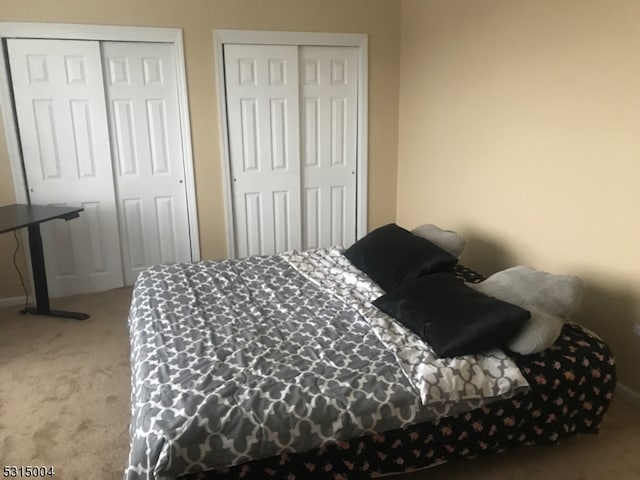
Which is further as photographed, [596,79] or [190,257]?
[190,257]

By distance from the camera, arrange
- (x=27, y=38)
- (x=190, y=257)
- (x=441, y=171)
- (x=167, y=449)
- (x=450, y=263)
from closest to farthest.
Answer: (x=167, y=449) < (x=450, y=263) < (x=27, y=38) < (x=441, y=171) < (x=190, y=257)

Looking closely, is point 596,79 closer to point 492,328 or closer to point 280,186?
point 492,328

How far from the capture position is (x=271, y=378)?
193cm

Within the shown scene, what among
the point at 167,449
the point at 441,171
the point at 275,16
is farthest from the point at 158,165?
the point at 167,449

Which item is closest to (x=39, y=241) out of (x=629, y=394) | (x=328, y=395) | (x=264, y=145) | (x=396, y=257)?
(x=264, y=145)

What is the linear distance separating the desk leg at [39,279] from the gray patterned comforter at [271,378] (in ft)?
3.80

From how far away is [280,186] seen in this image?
432 cm

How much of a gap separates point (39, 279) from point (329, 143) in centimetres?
240

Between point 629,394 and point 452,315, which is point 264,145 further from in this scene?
point 629,394

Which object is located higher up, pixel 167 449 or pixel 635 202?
pixel 635 202

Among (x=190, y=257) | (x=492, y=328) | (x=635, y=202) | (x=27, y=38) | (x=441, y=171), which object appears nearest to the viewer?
(x=492, y=328)

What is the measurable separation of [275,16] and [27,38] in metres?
1.73

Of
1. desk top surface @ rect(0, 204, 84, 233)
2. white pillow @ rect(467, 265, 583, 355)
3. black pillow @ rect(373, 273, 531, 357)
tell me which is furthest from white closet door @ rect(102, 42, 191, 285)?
white pillow @ rect(467, 265, 583, 355)

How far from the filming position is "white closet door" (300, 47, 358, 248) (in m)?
4.23
